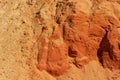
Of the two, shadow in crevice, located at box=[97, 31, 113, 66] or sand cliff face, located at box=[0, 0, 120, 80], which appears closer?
sand cliff face, located at box=[0, 0, 120, 80]

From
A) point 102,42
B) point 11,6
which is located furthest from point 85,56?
point 11,6

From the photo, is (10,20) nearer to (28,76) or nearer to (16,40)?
(16,40)

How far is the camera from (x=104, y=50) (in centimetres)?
1251

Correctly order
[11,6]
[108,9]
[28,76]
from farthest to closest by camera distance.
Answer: [11,6], [108,9], [28,76]

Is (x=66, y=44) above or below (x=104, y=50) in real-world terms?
above

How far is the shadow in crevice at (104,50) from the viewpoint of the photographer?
40.7ft

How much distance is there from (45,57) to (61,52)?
0.56 m

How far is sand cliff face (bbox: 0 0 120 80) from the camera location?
12156 mm

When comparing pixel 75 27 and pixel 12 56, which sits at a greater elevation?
pixel 75 27

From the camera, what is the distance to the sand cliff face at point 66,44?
12.2m

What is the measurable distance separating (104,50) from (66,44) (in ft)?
4.26

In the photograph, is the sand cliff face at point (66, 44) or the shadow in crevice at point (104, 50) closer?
the sand cliff face at point (66, 44)

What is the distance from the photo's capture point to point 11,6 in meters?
13.8

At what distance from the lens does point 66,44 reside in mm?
12461
